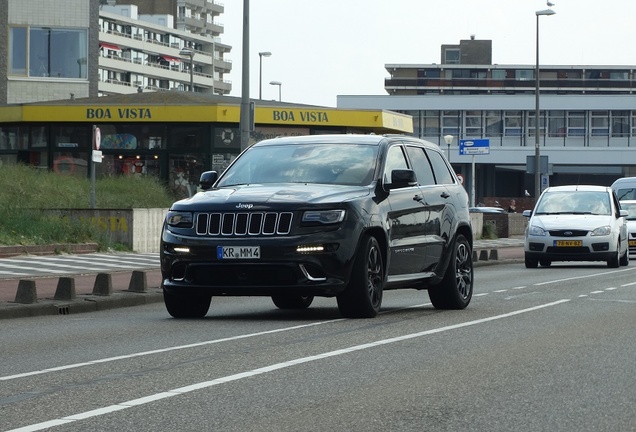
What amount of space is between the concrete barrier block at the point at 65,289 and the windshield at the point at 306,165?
98.0 inches

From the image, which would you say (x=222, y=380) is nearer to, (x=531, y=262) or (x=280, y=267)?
(x=280, y=267)

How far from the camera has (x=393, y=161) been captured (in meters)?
15.8

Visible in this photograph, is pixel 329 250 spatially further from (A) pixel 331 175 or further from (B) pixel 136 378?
(B) pixel 136 378

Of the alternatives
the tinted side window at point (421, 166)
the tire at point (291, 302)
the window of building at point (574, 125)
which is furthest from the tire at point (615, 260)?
the window of building at point (574, 125)

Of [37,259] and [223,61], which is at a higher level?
[223,61]

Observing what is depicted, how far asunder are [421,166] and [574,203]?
15.7 metres

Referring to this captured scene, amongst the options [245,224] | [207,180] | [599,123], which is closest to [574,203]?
[207,180]

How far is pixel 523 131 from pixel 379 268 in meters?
98.1

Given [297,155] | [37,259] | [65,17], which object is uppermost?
[65,17]

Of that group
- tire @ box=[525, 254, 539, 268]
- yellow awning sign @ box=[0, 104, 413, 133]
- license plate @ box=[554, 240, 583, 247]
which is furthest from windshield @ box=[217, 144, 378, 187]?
yellow awning sign @ box=[0, 104, 413, 133]

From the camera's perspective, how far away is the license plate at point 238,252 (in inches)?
540

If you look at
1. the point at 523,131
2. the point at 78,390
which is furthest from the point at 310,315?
the point at 523,131

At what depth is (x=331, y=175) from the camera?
15047mm

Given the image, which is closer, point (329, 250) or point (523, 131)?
point (329, 250)
